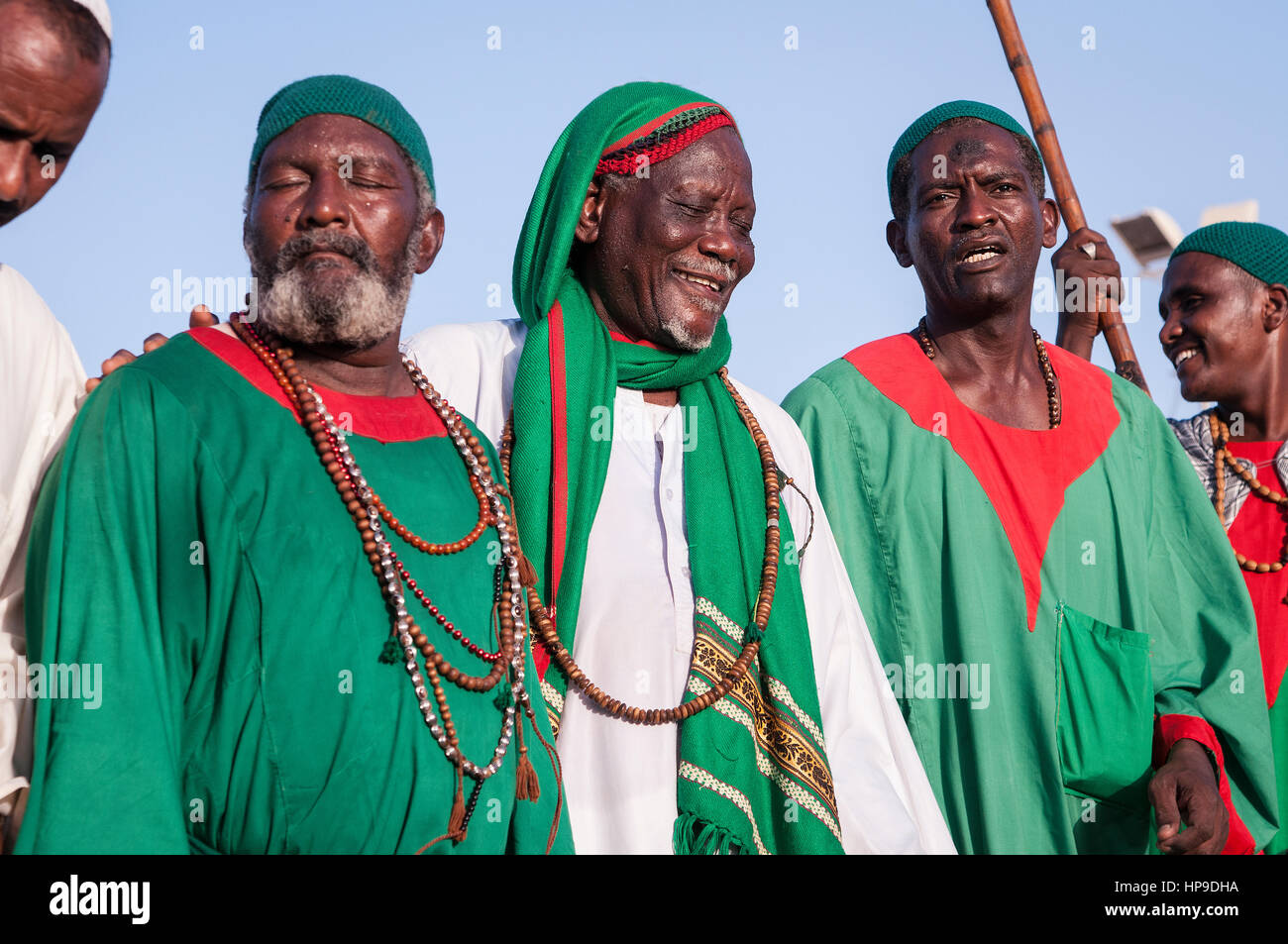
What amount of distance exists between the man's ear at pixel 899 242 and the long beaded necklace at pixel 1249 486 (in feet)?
4.83

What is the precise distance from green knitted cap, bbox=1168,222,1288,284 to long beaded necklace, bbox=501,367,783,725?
2.82m

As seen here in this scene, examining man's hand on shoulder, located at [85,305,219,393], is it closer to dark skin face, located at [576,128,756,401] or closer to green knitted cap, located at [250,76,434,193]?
green knitted cap, located at [250,76,434,193]

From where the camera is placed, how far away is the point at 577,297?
4422 millimetres

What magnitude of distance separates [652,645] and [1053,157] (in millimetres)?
3464

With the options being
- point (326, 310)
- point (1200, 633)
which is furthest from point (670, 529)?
point (1200, 633)

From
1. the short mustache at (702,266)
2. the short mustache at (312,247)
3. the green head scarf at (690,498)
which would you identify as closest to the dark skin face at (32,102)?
the short mustache at (312,247)

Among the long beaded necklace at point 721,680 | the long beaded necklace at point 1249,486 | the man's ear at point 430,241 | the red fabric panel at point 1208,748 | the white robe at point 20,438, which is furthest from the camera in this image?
the long beaded necklace at point 1249,486

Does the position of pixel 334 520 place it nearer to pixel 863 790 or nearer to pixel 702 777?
pixel 702 777

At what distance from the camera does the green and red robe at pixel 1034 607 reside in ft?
15.4

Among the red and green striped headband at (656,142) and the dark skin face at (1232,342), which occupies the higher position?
the red and green striped headband at (656,142)

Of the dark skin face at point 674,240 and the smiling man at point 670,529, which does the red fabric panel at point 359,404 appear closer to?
the smiling man at point 670,529

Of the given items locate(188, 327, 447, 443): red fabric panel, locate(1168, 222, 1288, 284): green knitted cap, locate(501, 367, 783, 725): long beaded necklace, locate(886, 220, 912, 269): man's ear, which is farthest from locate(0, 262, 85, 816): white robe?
locate(1168, 222, 1288, 284): green knitted cap

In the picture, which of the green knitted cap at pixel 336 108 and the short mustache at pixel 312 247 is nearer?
the short mustache at pixel 312 247
